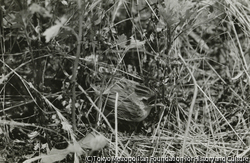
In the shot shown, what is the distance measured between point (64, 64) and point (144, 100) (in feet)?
1.31

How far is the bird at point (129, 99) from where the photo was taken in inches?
55.0

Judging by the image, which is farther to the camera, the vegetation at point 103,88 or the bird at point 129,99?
the bird at point 129,99

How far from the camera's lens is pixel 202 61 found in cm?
177

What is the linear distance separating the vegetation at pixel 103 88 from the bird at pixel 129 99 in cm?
3

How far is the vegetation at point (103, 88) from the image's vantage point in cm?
130

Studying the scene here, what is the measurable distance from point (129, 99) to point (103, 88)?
13cm

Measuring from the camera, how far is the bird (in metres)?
1.40

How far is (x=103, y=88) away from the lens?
1.35 metres

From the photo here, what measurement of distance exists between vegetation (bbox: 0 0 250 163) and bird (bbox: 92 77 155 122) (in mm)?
28

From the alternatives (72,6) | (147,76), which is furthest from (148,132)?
(72,6)

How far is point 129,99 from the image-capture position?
1.41m

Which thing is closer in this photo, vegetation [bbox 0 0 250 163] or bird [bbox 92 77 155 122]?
vegetation [bbox 0 0 250 163]

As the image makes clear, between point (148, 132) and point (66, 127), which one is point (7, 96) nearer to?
point (66, 127)

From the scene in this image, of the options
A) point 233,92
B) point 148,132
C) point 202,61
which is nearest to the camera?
point 148,132
